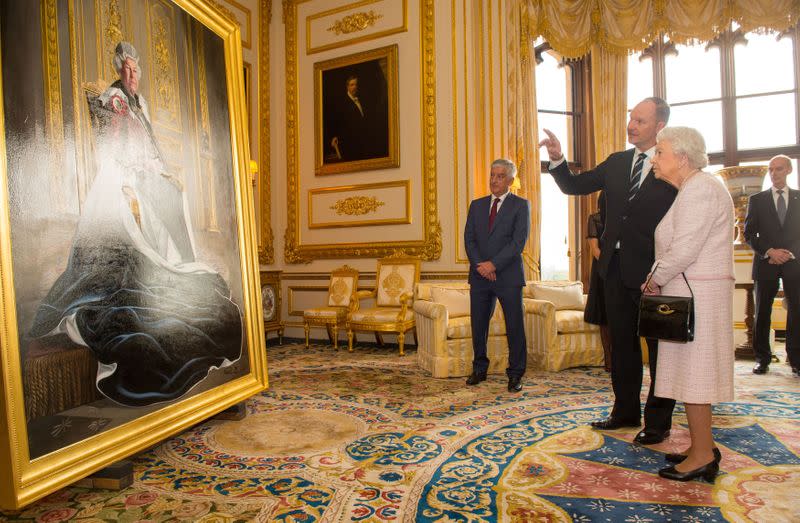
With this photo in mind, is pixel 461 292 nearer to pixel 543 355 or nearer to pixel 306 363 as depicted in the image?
pixel 543 355

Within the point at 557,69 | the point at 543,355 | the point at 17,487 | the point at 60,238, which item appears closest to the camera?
the point at 17,487

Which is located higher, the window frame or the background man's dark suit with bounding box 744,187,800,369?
the window frame

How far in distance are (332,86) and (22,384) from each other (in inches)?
222

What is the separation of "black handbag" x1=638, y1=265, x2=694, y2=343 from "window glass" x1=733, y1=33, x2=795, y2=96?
6242mm

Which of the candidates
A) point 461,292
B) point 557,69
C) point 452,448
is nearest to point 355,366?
point 461,292

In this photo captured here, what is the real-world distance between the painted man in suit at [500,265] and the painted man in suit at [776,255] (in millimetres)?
2209

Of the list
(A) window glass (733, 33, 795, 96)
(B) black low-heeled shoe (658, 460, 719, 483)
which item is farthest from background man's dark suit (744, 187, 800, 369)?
(A) window glass (733, 33, 795, 96)

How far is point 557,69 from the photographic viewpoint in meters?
7.23

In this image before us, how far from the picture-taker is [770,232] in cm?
447

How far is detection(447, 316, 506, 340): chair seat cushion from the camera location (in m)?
4.34

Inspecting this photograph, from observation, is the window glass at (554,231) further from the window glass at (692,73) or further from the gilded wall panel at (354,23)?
the gilded wall panel at (354,23)

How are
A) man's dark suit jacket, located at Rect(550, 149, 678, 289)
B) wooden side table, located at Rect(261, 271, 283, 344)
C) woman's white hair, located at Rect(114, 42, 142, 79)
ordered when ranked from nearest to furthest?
woman's white hair, located at Rect(114, 42, 142, 79) → man's dark suit jacket, located at Rect(550, 149, 678, 289) → wooden side table, located at Rect(261, 271, 283, 344)

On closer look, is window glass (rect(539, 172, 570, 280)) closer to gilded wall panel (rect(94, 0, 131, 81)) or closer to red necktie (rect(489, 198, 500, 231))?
red necktie (rect(489, 198, 500, 231))

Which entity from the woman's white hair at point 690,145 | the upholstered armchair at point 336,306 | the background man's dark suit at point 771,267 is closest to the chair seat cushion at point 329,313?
the upholstered armchair at point 336,306
